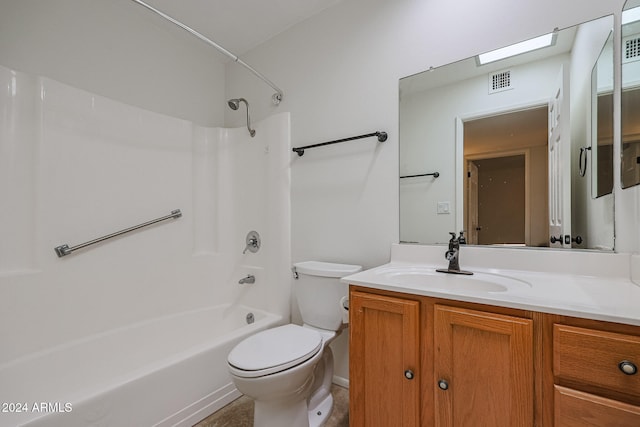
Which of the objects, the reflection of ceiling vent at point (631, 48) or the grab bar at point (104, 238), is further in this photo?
the grab bar at point (104, 238)

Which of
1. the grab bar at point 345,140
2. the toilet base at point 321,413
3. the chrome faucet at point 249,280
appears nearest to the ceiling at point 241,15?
the grab bar at point 345,140

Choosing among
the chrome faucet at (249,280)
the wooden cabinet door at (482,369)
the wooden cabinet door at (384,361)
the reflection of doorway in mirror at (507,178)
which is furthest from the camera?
the chrome faucet at (249,280)

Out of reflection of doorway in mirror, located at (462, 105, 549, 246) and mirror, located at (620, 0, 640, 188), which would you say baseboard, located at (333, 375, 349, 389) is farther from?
mirror, located at (620, 0, 640, 188)

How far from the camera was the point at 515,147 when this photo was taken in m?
1.27

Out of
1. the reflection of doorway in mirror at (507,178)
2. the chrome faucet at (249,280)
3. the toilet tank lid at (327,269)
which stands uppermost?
the reflection of doorway in mirror at (507,178)

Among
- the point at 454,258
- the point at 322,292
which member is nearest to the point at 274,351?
the point at 322,292

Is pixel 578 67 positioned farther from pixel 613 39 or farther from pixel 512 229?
pixel 512 229

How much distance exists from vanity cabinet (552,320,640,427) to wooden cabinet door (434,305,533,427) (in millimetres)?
65

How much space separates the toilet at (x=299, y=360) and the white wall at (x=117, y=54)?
5.47 ft

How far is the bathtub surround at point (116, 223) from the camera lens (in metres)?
1.39

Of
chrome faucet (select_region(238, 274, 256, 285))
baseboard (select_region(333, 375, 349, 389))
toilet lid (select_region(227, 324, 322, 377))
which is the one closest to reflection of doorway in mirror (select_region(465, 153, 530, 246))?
toilet lid (select_region(227, 324, 322, 377))

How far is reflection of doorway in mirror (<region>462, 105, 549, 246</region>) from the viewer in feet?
3.99

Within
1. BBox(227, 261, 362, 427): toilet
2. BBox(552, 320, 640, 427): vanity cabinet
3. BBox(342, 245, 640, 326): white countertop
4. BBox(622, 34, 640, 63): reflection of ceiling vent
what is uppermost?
→ BBox(622, 34, 640, 63): reflection of ceiling vent

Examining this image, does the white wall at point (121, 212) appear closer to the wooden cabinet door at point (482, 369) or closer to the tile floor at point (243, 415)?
the tile floor at point (243, 415)
